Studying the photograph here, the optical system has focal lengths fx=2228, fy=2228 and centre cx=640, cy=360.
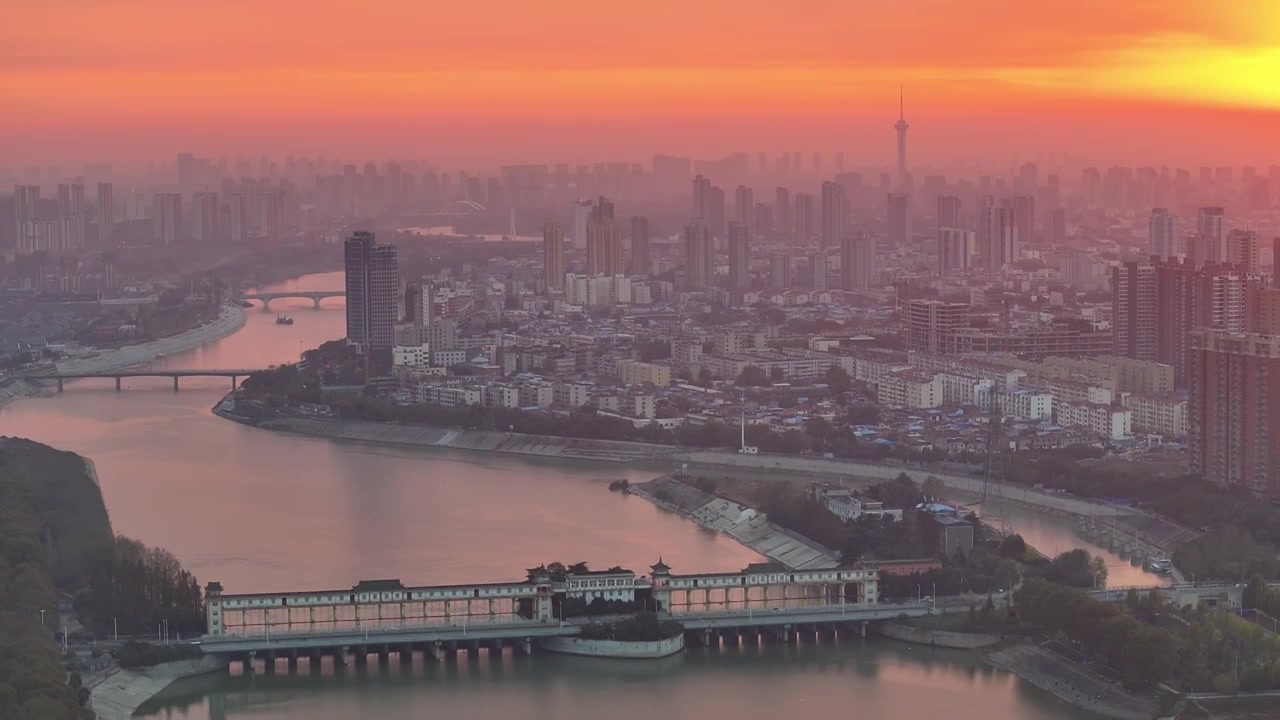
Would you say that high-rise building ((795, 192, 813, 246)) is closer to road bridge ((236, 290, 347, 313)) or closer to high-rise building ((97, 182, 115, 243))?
road bridge ((236, 290, 347, 313))

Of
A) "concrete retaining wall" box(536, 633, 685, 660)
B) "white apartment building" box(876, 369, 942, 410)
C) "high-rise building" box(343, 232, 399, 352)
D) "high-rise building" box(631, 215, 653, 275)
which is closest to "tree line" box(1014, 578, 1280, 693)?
"concrete retaining wall" box(536, 633, 685, 660)

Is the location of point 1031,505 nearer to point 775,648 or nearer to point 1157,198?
point 775,648

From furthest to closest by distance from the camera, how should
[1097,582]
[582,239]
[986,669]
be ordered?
1. [582,239]
2. [1097,582]
3. [986,669]

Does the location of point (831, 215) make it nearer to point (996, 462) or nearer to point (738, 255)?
point (738, 255)

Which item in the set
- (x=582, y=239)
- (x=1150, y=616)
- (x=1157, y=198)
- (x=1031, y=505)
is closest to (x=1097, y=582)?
(x=1150, y=616)

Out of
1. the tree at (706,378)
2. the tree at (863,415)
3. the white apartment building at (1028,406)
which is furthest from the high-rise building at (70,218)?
the white apartment building at (1028,406)

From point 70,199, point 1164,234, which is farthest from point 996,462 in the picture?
point 70,199
